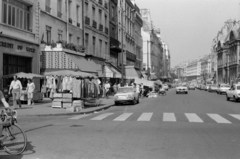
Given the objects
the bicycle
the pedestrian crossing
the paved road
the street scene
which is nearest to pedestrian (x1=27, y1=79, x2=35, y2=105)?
the street scene

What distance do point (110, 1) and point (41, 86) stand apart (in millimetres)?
23989

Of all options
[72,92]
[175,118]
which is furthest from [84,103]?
[175,118]

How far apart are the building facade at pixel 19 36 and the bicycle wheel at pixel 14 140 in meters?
15.0

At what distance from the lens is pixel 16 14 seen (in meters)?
22.6

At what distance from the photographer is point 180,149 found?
292 inches

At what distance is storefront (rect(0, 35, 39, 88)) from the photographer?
21.0 meters

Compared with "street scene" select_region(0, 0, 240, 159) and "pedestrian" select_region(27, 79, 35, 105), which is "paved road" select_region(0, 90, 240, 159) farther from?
"pedestrian" select_region(27, 79, 35, 105)

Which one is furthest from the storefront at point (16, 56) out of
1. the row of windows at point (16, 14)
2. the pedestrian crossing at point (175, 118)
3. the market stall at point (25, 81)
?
the pedestrian crossing at point (175, 118)

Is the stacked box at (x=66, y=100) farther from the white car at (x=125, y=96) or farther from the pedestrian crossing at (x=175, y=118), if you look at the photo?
the white car at (x=125, y=96)

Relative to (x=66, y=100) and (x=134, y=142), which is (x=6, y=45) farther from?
(x=134, y=142)

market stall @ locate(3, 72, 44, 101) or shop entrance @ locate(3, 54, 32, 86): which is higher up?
shop entrance @ locate(3, 54, 32, 86)

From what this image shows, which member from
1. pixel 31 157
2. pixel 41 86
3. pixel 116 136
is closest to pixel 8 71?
pixel 41 86

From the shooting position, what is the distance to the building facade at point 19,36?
2102cm

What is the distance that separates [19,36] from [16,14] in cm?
165
